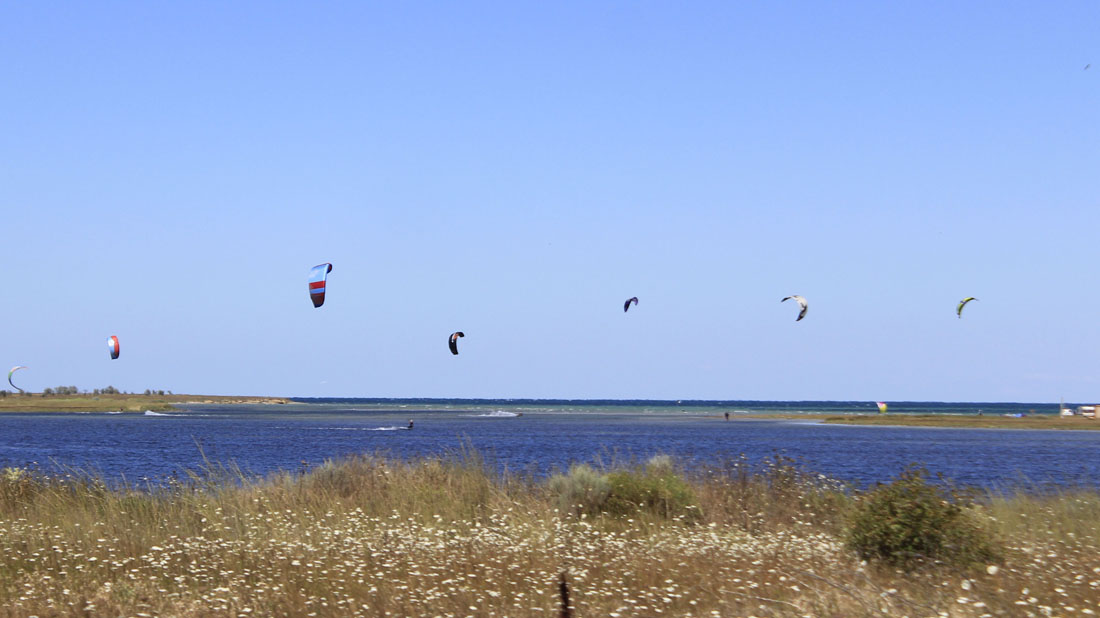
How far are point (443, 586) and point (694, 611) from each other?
7.75 ft

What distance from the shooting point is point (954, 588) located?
983 cm

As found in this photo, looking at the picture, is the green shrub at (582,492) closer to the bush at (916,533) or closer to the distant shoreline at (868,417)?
the bush at (916,533)

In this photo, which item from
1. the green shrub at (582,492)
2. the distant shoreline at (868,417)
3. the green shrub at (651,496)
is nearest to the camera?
the green shrub at (651,496)

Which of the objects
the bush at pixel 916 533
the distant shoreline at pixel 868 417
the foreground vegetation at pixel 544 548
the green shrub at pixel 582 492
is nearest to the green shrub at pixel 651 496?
the foreground vegetation at pixel 544 548

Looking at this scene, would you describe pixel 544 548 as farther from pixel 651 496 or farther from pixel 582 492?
pixel 651 496

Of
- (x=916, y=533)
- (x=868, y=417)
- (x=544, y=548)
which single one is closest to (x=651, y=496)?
(x=544, y=548)

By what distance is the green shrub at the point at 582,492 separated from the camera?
15.7m

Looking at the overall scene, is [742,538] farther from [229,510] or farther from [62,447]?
[62,447]

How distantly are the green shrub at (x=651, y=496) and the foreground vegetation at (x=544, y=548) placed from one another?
0.04 m

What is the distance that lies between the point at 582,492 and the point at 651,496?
1.06 metres

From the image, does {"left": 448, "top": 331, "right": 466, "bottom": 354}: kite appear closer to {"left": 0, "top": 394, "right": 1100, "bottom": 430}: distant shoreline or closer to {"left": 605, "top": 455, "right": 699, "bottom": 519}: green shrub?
{"left": 605, "top": 455, "right": 699, "bottom": 519}: green shrub

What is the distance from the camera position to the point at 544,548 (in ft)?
38.8

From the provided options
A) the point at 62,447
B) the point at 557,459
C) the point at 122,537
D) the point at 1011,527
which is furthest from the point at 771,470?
the point at 62,447

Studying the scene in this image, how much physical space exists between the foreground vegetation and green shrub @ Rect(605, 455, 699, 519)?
0.12 feet
